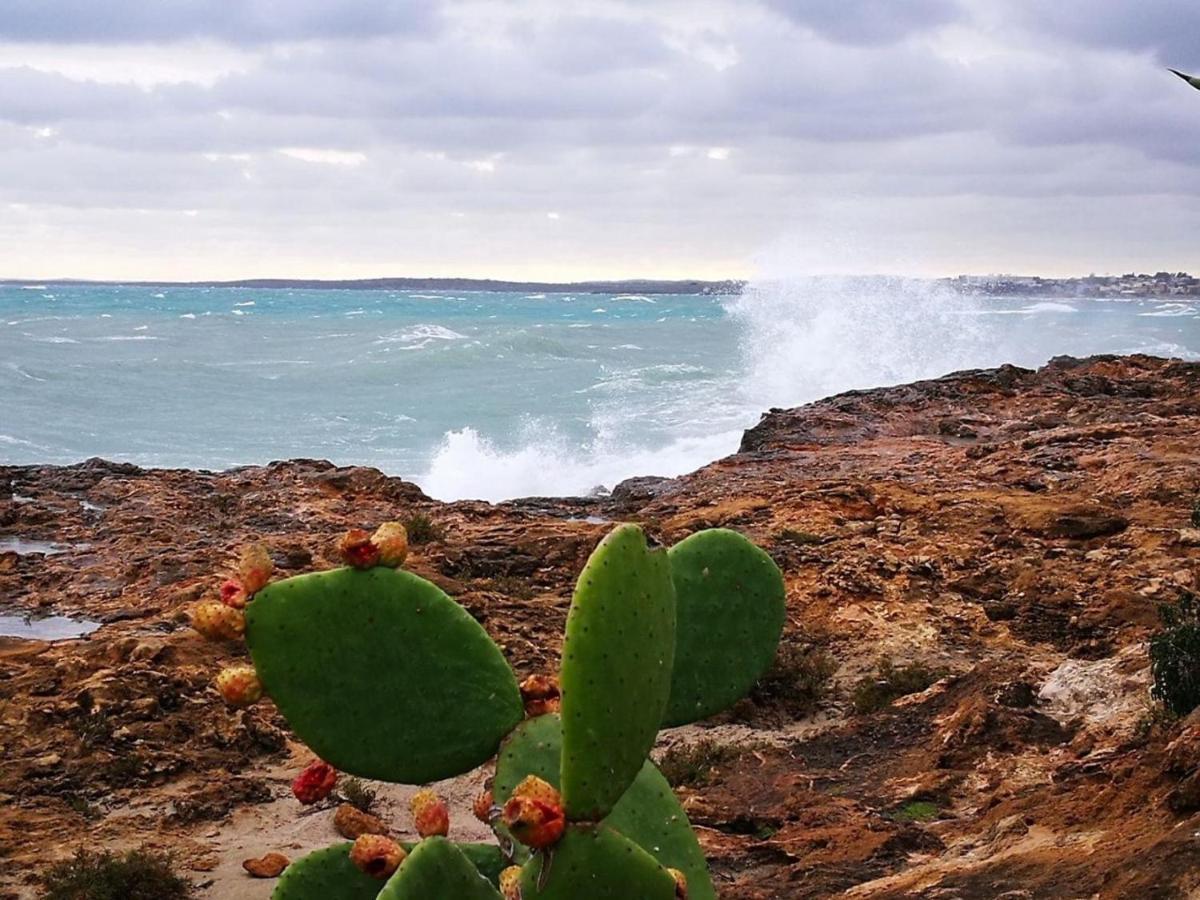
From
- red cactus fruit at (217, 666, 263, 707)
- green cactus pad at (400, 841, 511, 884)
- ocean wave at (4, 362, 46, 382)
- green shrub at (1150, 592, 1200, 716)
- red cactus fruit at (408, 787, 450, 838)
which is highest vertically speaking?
red cactus fruit at (217, 666, 263, 707)

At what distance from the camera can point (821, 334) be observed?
39.7 meters

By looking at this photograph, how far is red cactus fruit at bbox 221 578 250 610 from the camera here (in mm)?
2764

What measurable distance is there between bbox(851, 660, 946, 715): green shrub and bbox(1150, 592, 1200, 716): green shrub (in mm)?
2128

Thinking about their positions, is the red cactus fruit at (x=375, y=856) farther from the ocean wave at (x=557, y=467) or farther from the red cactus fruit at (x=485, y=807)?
the ocean wave at (x=557, y=467)

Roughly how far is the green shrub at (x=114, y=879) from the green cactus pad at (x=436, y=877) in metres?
4.01

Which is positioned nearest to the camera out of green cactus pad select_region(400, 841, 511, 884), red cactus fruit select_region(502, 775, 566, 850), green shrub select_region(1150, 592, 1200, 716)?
red cactus fruit select_region(502, 775, 566, 850)

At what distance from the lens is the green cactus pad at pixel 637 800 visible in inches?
112

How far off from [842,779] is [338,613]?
17.0ft

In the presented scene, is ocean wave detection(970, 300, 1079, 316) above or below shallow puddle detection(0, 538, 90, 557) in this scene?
above

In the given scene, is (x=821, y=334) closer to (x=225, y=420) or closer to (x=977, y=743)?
(x=225, y=420)

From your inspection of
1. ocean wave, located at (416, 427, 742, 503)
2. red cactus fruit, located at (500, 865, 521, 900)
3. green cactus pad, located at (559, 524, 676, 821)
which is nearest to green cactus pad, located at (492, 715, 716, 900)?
red cactus fruit, located at (500, 865, 521, 900)

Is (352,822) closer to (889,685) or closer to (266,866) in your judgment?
(266,866)

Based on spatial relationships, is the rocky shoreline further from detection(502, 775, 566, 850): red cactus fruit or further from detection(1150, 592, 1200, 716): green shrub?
detection(502, 775, 566, 850): red cactus fruit

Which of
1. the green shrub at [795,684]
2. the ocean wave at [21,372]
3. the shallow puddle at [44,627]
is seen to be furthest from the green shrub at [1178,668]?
the ocean wave at [21,372]
